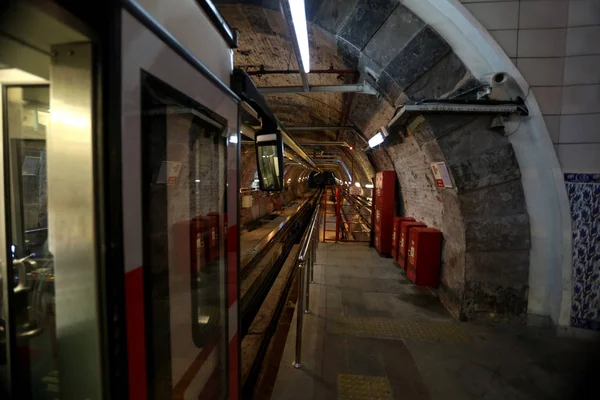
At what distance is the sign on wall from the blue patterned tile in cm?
147

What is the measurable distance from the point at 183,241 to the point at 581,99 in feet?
17.5

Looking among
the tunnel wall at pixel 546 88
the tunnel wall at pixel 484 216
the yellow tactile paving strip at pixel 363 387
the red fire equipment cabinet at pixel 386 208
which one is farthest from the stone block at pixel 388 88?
the yellow tactile paving strip at pixel 363 387

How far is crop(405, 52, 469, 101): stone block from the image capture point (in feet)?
12.8

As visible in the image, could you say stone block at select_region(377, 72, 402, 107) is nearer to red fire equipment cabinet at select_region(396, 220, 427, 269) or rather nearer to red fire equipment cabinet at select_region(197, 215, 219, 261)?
red fire equipment cabinet at select_region(396, 220, 427, 269)

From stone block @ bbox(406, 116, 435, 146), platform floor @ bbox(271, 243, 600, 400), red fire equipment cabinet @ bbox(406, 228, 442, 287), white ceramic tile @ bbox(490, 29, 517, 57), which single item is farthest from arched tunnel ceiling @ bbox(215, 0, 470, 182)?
platform floor @ bbox(271, 243, 600, 400)

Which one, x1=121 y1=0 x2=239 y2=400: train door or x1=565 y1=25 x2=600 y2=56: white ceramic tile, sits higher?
x1=565 y1=25 x2=600 y2=56: white ceramic tile

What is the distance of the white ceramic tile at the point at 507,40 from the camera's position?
12.4 feet

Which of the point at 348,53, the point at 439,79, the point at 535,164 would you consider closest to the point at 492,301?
the point at 535,164

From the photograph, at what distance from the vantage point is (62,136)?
2.80 ft

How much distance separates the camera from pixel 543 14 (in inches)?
147

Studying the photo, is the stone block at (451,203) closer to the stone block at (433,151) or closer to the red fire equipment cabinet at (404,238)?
the stone block at (433,151)

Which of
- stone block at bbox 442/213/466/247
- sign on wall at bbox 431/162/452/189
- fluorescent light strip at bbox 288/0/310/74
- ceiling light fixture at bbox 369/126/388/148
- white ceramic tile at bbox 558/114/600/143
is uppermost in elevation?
fluorescent light strip at bbox 288/0/310/74

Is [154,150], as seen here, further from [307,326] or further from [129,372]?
[307,326]

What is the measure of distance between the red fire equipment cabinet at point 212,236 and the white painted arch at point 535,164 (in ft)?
13.4
